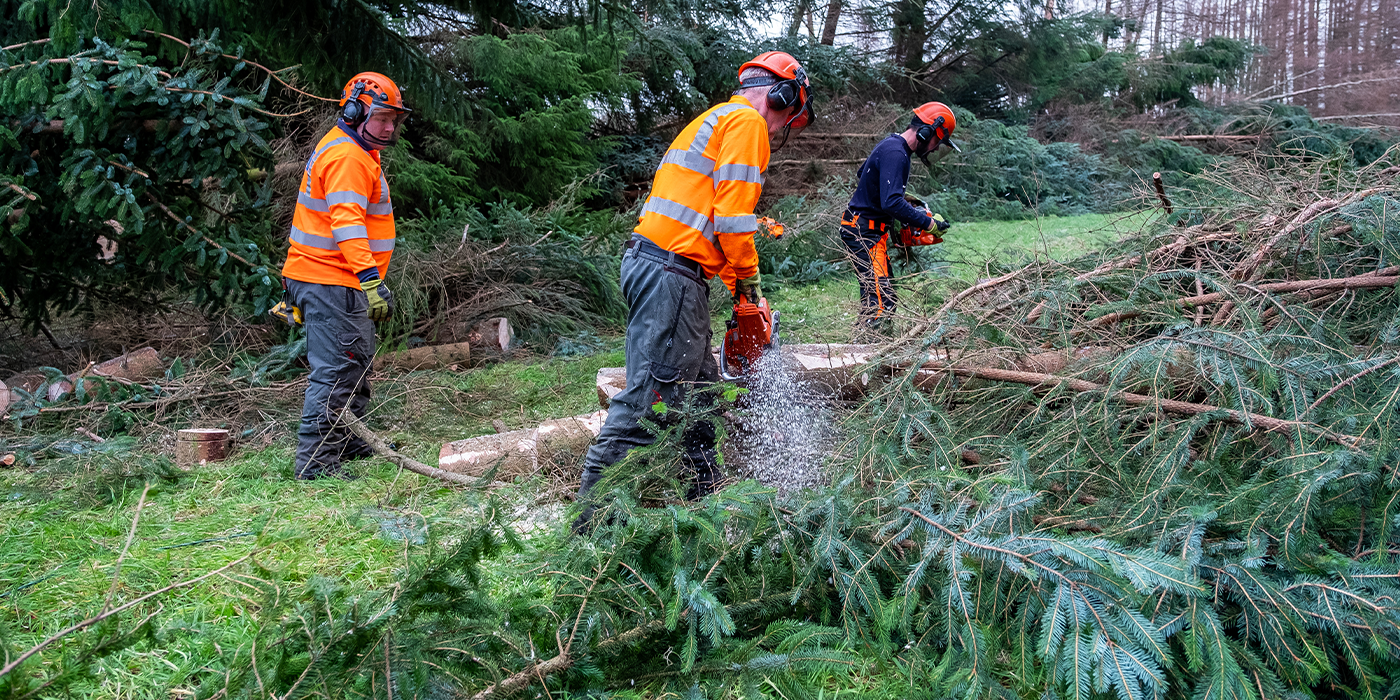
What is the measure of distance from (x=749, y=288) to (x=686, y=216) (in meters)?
0.42

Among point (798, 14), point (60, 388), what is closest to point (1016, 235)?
point (798, 14)

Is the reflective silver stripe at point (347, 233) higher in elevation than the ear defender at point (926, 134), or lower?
lower

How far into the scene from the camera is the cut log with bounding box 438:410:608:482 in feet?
12.4

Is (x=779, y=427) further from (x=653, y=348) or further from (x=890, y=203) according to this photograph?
(x=890, y=203)

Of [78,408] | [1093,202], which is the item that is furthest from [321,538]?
[1093,202]

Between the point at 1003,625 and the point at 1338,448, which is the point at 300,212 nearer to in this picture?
the point at 1003,625

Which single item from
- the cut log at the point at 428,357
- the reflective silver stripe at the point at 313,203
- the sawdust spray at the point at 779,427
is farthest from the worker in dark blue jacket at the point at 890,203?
the cut log at the point at 428,357

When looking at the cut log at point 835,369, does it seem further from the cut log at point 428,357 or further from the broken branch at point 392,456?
the cut log at point 428,357

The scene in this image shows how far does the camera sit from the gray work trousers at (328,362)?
155 inches

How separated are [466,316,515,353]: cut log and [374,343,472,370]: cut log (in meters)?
0.25

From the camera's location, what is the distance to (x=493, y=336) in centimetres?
682

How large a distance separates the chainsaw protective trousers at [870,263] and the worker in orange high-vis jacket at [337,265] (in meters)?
2.59

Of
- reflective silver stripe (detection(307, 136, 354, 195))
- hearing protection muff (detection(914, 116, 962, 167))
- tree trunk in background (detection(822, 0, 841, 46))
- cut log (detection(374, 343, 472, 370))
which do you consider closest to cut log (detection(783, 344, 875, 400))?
hearing protection muff (detection(914, 116, 962, 167))

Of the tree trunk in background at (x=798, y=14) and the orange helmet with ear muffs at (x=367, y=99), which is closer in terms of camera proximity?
the orange helmet with ear muffs at (x=367, y=99)
